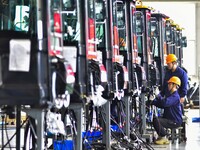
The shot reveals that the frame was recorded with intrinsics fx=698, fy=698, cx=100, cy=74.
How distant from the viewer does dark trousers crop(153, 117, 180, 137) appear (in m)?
14.9

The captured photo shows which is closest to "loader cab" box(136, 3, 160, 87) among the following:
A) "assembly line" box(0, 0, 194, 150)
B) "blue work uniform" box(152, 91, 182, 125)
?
"assembly line" box(0, 0, 194, 150)

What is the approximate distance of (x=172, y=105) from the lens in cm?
1488

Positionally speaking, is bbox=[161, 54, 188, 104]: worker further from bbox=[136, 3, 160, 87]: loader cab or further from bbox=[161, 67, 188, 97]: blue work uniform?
bbox=[136, 3, 160, 87]: loader cab

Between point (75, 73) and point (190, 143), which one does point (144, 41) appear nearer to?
point (190, 143)

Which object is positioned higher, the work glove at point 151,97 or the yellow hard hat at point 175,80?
the yellow hard hat at point 175,80

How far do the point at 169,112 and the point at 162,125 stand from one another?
34 centimetres

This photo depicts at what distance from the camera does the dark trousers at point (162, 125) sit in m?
14.9

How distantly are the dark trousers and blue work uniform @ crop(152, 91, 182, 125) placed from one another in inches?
3.7

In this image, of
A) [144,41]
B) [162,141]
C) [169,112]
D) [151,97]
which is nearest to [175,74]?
[151,97]

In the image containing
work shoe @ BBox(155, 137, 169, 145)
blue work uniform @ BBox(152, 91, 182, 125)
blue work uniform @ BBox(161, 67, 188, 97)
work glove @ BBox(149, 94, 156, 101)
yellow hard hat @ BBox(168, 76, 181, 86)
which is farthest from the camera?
blue work uniform @ BBox(161, 67, 188, 97)

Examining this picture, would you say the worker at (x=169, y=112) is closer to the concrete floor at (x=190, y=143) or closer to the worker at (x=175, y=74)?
the concrete floor at (x=190, y=143)

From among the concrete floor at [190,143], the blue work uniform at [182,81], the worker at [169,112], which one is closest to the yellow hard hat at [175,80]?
the worker at [169,112]

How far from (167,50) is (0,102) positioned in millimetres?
13769

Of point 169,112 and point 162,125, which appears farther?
point 169,112
